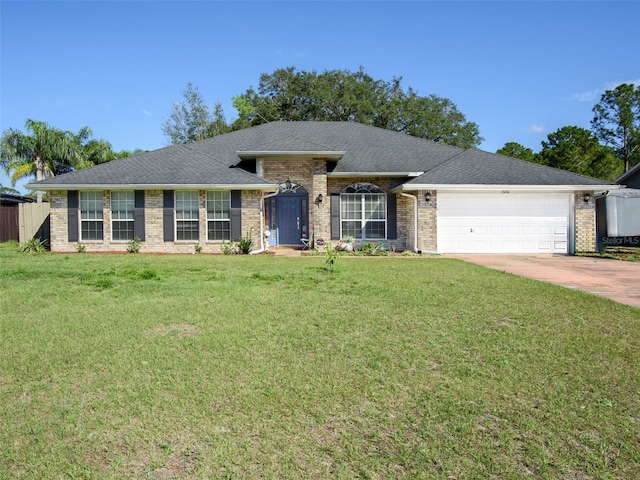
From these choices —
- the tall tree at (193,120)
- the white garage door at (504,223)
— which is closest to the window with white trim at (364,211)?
the white garage door at (504,223)

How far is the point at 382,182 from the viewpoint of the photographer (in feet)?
57.9

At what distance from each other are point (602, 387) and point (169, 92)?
116ft

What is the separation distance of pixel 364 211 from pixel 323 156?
111 inches

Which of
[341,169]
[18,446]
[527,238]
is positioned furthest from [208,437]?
[527,238]

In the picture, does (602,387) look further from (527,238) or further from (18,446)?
(527,238)

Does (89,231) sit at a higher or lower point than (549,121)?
lower

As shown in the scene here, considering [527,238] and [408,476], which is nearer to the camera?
[408,476]

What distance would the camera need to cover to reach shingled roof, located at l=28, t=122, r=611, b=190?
15930 mm

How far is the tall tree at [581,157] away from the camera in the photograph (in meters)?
32.1

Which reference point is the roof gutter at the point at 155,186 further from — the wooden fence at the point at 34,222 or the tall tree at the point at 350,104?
the tall tree at the point at 350,104

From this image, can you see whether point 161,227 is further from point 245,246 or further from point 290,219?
point 290,219

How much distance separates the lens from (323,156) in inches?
656

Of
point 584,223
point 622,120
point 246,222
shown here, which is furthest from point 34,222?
point 622,120

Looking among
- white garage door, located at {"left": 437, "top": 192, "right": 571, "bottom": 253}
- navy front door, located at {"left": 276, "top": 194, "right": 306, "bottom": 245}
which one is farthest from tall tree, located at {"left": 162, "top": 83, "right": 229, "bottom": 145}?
white garage door, located at {"left": 437, "top": 192, "right": 571, "bottom": 253}
